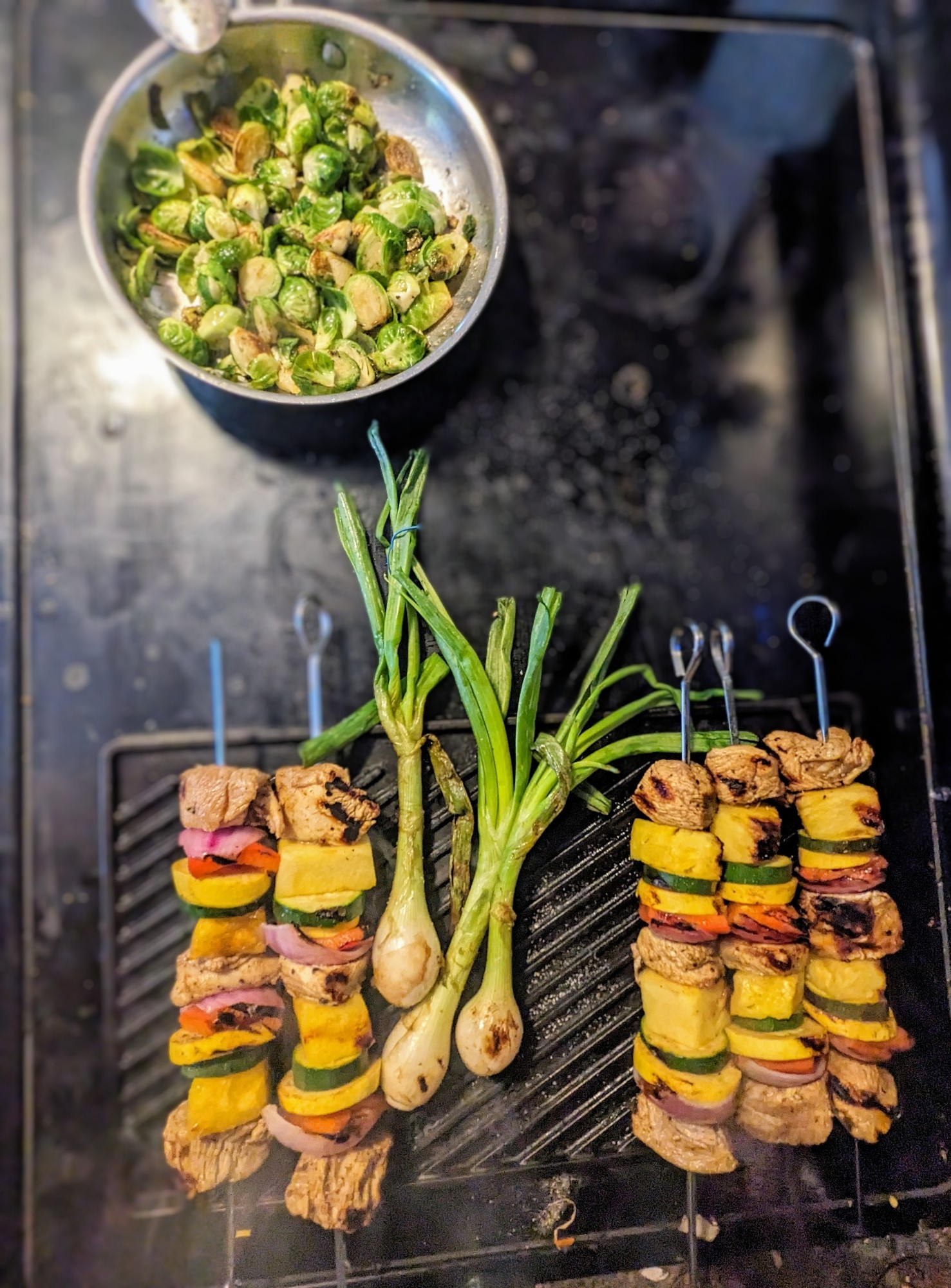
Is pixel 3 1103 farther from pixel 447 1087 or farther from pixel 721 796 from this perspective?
pixel 721 796

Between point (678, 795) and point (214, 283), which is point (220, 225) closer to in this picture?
point (214, 283)

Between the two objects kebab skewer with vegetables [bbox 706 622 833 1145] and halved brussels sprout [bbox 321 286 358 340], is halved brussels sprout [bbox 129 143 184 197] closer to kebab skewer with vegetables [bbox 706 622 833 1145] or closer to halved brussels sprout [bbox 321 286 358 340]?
halved brussels sprout [bbox 321 286 358 340]

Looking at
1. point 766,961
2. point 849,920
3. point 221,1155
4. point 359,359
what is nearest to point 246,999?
point 221,1155

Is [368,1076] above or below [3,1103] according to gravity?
above

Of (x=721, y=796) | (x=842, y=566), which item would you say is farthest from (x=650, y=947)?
(x=842, y=566)

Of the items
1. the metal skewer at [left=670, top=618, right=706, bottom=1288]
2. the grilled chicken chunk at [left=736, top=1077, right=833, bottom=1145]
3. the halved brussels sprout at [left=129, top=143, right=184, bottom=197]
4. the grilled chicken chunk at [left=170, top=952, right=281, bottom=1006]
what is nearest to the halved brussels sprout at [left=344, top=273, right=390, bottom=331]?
the halved brussels sprout at [left=129, top=143, right=184, bottom=197]
